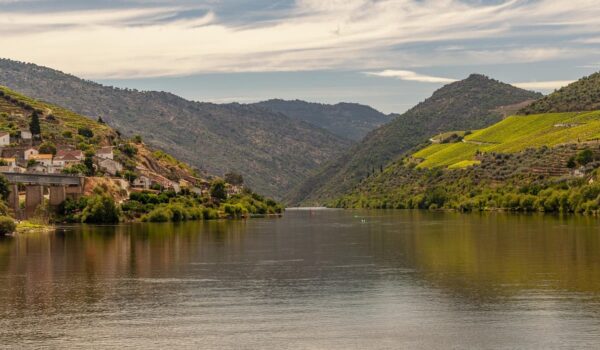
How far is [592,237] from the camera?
108875mm

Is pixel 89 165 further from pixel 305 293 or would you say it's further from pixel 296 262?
pixel 305 293

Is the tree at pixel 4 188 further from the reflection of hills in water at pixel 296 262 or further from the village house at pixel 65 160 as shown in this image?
the village house at pixel 65 160

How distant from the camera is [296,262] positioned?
8931 centimetres

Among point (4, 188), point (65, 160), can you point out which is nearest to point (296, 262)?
A: point (4, 188)

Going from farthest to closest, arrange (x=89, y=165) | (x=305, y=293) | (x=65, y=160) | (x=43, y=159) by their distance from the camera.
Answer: (x=43, y=159), (x=65, y=160), (x=89, y=165), (x=305, y=293)

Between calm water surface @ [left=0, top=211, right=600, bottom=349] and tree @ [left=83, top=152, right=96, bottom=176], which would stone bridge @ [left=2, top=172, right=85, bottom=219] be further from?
calm water surface @ [left=0, top=211, right=600, bottom=349]

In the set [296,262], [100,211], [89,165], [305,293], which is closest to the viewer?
[305,293]

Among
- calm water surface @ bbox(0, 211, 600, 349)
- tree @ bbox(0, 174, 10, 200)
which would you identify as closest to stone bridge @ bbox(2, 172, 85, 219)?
tree @ bbox(0, 174, 10, 200)

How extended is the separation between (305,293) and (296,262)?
23199 millimetres

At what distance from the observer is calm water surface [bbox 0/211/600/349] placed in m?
50.2

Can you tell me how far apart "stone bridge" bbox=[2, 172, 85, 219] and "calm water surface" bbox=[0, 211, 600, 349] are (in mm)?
47024

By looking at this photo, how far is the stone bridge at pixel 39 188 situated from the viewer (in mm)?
159750

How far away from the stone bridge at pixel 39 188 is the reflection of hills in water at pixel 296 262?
97.9 feet

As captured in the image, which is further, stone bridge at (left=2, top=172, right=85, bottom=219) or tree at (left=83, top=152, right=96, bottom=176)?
tree at (left=83, top=152, right=96, bottom=176)
